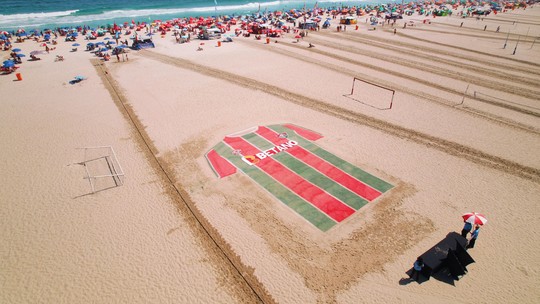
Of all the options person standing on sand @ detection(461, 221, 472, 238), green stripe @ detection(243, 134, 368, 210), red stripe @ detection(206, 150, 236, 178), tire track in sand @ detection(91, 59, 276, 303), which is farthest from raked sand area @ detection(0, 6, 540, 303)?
green stripe @ detection(243, 134, 368, 210)

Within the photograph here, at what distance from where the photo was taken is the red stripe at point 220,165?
54.9 ft

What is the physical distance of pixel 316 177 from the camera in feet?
53.2

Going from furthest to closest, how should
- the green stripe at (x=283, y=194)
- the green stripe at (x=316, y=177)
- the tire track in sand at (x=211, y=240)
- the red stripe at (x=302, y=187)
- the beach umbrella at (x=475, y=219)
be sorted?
the green stripe at (x=316, y=177), the red stripe at (x=302, y=187), the green stripe at (x=283, y=194), the beach umbrella at (x=475, y=219), the tire track in sand at (x=211, y=240)

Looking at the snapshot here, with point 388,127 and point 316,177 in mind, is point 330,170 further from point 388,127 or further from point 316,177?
point 388,127

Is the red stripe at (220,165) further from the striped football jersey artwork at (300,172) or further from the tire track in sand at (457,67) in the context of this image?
the tire track in sand at (457,67)

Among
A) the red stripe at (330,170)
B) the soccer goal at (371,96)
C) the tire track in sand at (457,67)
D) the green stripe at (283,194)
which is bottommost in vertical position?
the green stripe at (283,194)

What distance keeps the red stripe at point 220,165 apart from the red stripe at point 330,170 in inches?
145

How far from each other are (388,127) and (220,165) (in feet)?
41.2

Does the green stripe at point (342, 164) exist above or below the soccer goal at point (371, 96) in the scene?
below

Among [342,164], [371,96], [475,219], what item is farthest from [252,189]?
[371,96]

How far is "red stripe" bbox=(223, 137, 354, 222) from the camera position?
14003 mm

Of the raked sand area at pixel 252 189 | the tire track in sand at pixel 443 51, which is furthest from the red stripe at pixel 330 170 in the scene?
the tire track in sand at pixel 443 51

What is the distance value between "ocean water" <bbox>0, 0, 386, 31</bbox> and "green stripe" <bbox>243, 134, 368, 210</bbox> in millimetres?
60642

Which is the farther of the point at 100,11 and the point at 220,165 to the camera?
the point at 100,11
